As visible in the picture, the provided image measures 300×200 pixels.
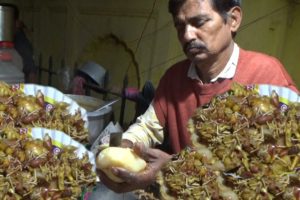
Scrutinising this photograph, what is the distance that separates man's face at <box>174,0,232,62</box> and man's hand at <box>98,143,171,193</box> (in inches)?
21.7

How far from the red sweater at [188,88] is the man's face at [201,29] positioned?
0.17m

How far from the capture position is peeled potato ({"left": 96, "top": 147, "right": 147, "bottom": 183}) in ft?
3.91

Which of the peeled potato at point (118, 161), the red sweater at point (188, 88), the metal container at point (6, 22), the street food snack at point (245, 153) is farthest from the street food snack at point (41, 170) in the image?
the metal container at point (6, 22)

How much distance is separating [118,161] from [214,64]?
2.45ft

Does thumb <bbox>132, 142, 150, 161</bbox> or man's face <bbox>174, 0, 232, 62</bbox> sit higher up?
man's face <bbox>174, 0, 232, 62</bbox>

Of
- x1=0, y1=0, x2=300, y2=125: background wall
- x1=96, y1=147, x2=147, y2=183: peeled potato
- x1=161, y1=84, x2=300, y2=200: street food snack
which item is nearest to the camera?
x1=161, y1=84, x2=300, y2=200: street food snack

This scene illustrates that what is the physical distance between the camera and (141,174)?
3.99 feet

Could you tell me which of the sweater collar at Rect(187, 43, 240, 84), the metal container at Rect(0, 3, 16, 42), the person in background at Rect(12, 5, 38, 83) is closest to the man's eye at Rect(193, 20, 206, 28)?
the sweater collar at Rect(187, 43, 240, 84)

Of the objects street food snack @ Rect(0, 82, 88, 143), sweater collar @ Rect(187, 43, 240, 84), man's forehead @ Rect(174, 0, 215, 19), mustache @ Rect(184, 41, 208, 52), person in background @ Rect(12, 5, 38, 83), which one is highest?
man's forehead @ Rect(174, 0, 215, 19)

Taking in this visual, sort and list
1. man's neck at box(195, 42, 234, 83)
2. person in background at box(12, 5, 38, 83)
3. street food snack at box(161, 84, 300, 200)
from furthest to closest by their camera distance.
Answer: person in background at box(12, 5, 38, 83), man's neck at box(195, 42, 234, 83), street food snack at box(161, 84, 300, 200)

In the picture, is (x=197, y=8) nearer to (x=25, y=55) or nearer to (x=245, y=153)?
(x=245, y=153)

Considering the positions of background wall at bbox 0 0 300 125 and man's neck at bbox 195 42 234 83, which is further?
background wall at bbox 0 0 300 125

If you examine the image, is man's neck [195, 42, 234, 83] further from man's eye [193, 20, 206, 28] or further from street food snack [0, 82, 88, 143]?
street food snack [0, 82, 88, 143]

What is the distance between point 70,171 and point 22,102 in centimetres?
33
